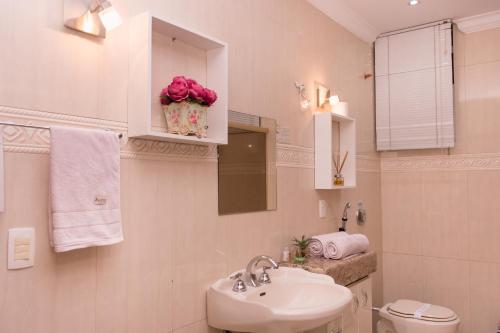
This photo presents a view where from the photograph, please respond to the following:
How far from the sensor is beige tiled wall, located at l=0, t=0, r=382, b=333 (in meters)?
1.30

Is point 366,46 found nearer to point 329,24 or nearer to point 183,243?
point 329,24

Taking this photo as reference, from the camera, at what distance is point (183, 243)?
1.82 m

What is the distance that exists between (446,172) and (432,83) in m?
0.70

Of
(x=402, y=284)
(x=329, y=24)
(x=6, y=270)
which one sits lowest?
(x=402, y=284)

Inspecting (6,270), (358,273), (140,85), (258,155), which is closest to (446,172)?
(358,273)

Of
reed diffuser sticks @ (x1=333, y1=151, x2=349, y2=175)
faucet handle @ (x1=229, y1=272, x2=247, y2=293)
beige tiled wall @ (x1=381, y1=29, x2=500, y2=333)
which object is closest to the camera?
faucet handle @ (x1=229, y1=272, x2=247, y2=293)

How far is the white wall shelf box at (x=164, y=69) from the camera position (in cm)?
155

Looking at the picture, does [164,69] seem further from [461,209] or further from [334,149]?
[461,209]

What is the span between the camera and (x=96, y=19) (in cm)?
148

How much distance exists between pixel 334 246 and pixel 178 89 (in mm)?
1311

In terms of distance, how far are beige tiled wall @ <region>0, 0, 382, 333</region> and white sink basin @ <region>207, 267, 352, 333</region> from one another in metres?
0.10

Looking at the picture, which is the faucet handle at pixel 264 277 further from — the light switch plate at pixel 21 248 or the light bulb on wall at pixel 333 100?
the light bulb on wall at pixel 333 100

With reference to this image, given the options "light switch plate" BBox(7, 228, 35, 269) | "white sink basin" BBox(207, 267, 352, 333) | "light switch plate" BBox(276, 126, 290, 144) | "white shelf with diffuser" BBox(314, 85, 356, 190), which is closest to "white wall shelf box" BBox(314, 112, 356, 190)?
"white shelf with diffuser" BBox(314, 85, 356, 190)

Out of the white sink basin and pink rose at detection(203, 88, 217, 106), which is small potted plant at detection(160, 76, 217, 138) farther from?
the white sink basin
